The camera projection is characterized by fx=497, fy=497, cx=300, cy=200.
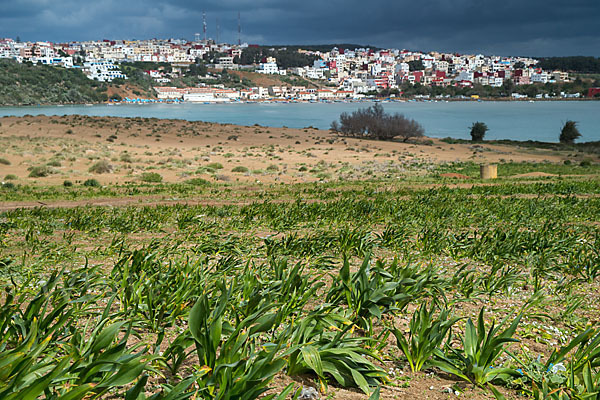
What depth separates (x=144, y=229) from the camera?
6.85 m

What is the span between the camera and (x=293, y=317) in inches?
144

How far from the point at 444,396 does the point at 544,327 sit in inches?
59.1

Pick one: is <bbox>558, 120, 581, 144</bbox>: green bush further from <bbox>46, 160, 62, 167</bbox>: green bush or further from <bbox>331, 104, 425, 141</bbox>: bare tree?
<bbox>46, 160, 62, 167</bbox>: green bush

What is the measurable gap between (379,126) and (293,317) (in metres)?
57.6

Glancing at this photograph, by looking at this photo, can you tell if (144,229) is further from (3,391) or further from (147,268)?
(3,391)

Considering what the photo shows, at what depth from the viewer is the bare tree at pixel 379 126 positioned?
5800 centimetres

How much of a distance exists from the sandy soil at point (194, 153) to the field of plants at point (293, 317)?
1691cm

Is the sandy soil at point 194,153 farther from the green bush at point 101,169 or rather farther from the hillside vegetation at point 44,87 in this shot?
the hillside vegetation at point 44,87

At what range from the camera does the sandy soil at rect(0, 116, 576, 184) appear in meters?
25.0

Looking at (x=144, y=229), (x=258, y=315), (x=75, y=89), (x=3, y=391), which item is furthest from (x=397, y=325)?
(x=75, y=89)

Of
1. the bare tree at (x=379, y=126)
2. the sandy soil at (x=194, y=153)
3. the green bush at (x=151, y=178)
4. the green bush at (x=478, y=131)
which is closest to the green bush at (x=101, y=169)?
the sandy soil at (x=194, y=153)

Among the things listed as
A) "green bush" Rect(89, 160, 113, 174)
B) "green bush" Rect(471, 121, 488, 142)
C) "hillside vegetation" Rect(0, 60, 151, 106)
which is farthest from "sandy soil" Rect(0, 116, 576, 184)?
"hillside vegetation" Rect(0, 60, 151, 106)

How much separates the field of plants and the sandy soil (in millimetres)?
16907

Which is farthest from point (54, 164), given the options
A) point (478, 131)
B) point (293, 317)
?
point (478, 131)
